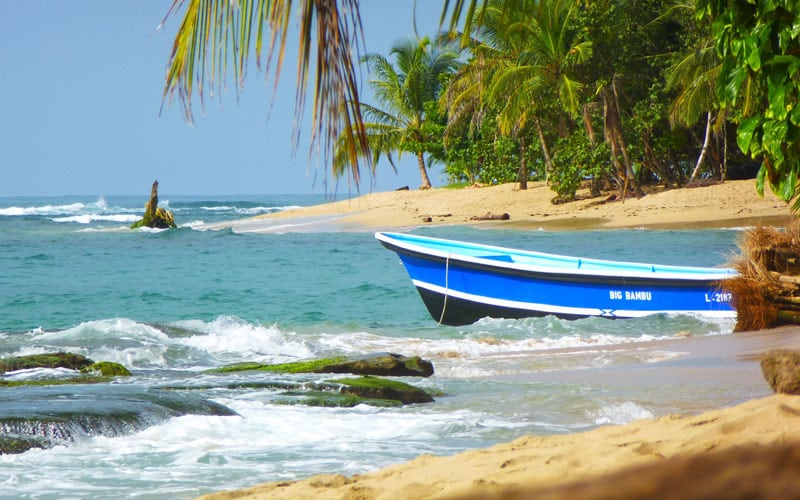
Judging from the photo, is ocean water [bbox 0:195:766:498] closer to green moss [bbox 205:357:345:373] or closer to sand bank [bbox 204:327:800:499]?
green moss [bbox 205:357:345:373]

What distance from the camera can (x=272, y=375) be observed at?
26.7ft

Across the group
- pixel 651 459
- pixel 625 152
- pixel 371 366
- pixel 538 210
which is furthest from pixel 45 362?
pixel 538 210

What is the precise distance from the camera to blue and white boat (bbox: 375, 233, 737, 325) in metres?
11.3

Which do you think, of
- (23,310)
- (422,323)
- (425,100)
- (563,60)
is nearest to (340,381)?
(422,323)

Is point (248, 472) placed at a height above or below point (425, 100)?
below

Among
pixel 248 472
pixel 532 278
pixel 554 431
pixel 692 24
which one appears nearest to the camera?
pixel 248 472

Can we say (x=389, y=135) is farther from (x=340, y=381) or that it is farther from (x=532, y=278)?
(x=340, y=381)

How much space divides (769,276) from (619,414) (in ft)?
12.8

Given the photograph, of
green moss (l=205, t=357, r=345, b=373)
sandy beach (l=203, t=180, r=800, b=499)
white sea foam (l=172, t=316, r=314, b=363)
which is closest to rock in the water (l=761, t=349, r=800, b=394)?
sandy beach (l=203, t=180, r=800, b=499)

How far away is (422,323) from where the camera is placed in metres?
13.5

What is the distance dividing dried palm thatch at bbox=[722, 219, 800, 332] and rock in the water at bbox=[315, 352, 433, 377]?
11.5ft

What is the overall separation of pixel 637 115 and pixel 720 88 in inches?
995

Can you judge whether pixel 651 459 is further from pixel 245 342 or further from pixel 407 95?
pixel 407 95

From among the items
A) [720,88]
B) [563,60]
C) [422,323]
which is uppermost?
[563,60]
